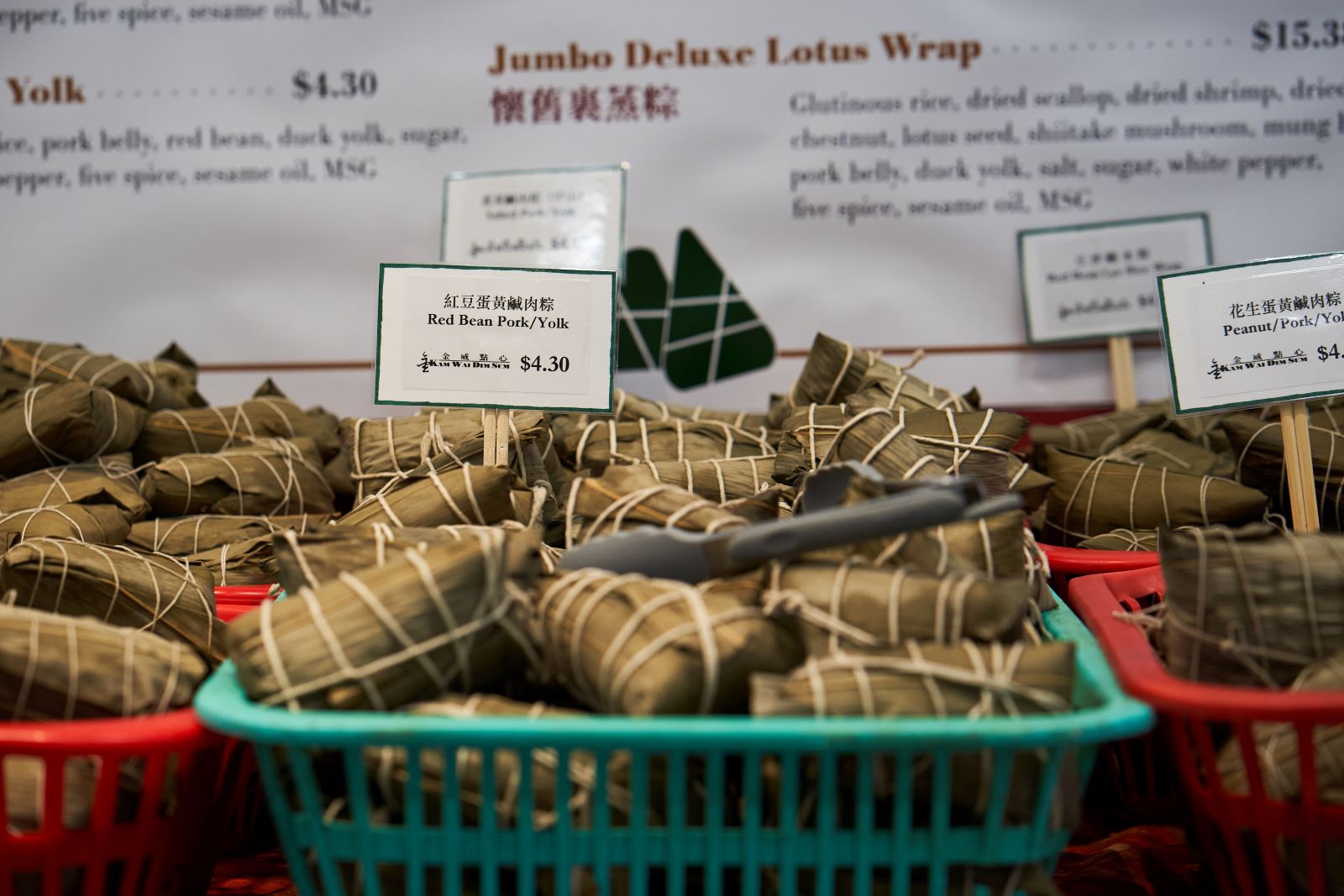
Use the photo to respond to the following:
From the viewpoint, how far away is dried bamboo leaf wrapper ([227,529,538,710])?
1.08 metres

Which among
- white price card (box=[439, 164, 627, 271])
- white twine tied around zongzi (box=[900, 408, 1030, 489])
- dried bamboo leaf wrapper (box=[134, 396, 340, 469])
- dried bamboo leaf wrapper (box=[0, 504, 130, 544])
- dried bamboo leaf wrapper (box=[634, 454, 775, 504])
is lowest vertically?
dried bamboo leaf wrapper (box=[0, 504, 130, 544])

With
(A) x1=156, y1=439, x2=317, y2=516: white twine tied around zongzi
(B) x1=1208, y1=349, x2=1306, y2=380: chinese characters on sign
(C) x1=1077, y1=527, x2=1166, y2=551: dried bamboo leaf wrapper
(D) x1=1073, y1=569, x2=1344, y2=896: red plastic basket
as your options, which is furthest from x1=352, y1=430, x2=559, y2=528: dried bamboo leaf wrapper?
(B) x1=1208, y1=349, x2=1306, y2=380: chinese characters on sign

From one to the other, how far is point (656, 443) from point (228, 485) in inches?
30.3

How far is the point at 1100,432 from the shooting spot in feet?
7.00

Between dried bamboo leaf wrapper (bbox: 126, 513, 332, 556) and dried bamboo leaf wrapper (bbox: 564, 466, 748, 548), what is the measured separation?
0.61m

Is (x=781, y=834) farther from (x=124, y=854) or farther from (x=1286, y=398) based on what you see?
(x=1286, y=398)

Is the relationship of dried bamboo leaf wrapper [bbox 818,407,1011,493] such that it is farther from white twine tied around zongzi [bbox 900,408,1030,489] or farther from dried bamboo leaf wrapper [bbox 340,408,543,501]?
dried bamboo leaf wrapper [bbox 340,408,543,501]

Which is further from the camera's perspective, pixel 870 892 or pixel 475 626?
pixel 475 626

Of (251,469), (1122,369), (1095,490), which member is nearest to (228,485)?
(251,469)

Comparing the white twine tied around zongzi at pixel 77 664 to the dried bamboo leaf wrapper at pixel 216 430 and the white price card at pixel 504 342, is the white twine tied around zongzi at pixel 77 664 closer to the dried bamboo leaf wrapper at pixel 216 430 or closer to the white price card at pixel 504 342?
the white price card at pixel 504 342

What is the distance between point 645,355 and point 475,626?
1.41m

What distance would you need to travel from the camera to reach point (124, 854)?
1.14 m

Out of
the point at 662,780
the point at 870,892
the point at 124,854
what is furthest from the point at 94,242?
the point at 870,892

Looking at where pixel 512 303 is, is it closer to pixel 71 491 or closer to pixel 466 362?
pixel 466 362
